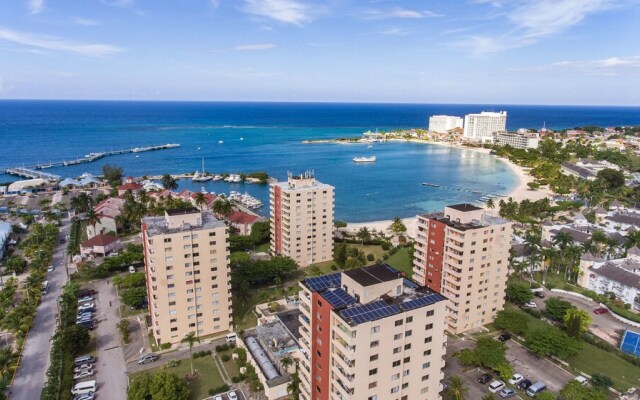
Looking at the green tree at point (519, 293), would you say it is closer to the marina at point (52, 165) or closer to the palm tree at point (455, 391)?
the palm tree at point (455, 391)

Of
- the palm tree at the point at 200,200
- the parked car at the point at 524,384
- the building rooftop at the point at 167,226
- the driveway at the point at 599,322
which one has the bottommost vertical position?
the driveway at the point at 599,322

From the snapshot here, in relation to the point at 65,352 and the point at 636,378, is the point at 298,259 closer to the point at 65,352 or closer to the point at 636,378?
the point at 65,352

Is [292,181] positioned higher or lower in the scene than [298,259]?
higher

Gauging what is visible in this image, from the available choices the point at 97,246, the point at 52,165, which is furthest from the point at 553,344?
the point at 52,165

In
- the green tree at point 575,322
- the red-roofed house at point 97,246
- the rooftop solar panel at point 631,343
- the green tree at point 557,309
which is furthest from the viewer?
the red-roofed house at point 97,246

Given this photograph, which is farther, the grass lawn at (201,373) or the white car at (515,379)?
the white car at (515,379)

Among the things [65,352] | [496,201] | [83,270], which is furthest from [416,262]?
[496,201]

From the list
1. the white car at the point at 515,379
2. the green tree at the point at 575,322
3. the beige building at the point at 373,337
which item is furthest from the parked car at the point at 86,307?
the green tree at the point at 575,322
